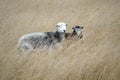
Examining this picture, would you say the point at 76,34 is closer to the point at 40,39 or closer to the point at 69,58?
the point at 40,39

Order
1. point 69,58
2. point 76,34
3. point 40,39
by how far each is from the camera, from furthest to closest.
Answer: point 76,34 → point 40,39 → point 69,58

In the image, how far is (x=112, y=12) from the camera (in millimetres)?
8414

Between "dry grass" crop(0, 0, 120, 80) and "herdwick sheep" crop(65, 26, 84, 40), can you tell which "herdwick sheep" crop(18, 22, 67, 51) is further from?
"dry grass" crop(0, 0, 120, 80)

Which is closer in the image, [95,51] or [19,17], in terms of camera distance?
[95,51]

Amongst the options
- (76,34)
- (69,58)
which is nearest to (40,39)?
(76,34)

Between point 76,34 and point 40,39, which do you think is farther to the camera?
point 76,34

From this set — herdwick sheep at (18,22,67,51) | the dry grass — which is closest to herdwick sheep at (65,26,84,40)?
herdwick sheep at (18,22,67,51)

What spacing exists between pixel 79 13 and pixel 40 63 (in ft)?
16.6

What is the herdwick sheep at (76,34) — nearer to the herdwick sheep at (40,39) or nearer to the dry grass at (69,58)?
the herdwick sheep at (40,39)

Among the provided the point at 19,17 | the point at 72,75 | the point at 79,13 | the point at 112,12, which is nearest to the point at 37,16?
the point at 19,17

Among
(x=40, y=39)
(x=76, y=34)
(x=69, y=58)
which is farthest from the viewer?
(x=76, y=34)

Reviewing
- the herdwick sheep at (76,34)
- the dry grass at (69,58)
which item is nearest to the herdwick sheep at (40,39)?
the herdwick sheep at (76,34)

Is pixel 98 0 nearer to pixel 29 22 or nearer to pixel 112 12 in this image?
pixel 112 12

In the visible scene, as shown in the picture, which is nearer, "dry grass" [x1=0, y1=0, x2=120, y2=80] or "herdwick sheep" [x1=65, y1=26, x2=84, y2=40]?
"dry grass" [x1=0, y1=0, x2=120, y2=80]
